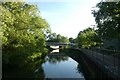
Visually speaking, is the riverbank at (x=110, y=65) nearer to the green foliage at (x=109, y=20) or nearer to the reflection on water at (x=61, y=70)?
the green foliage at (x=109, y=20)

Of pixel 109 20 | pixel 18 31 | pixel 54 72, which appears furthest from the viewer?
pixel 54 72

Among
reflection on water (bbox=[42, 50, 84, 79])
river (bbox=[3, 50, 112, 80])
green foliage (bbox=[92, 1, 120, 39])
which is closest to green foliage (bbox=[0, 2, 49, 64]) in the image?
river (bbox=[3, 50, 112, 80])

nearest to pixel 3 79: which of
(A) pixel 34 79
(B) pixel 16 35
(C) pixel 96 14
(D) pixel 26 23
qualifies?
(A) pixel 34 79

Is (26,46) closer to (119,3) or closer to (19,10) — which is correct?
(19,10)

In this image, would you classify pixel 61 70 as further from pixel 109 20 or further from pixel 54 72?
pixel 109 20

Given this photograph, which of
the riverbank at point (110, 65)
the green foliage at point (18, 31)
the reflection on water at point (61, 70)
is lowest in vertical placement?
the reflection on water at point (61, 70)

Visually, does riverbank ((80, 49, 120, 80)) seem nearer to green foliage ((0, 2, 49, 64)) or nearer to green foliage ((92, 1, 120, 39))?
green foliage ((92, 1, 120, 39))

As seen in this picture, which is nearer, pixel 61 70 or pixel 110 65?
pixel 110 65

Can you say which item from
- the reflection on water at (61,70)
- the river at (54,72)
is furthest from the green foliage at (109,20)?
the reflection on water at (61,70)

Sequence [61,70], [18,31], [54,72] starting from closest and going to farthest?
[18,31], [54,72], [61,70]

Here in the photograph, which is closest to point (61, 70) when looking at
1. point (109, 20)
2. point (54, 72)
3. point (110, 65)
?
point (54, 72)

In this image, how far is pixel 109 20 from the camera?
1714 cm

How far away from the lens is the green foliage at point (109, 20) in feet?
51.7

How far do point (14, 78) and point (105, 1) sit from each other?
42.3 ft
